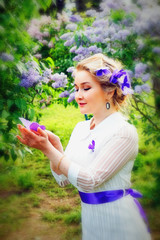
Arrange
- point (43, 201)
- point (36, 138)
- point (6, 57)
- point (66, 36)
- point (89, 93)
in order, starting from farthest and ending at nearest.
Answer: point (43, 201) < point (66, 36) < point (6, 57) < point (89, 93) < point (36, 138)

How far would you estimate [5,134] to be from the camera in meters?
1.88

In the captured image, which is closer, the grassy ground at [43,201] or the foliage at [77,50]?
the foliage at [77,50]

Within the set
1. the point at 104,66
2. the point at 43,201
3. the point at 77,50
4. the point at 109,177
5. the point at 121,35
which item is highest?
the point at 77,50

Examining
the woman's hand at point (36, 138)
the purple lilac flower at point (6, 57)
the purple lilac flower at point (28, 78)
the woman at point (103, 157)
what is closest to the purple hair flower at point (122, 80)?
the woman at point (103, 157)

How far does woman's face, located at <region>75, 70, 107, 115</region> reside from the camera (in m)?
1.13

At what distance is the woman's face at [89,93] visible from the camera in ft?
3.70

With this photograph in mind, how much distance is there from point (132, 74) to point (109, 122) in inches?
41.7

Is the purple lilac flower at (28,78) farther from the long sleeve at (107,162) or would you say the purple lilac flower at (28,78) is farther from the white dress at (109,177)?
the long sleeve at (107,162)

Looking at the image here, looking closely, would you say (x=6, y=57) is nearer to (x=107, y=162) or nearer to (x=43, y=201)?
(x=107, y=162)

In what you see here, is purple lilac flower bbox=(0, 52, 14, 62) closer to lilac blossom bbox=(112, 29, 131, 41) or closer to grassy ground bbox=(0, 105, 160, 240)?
lilac blossom bbox=(112, 29, 131, 41)

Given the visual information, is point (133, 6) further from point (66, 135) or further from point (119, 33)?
point (66, 135)

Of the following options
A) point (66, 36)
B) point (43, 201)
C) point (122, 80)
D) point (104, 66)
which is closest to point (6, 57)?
point (104, 66)

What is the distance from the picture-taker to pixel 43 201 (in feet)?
9.82

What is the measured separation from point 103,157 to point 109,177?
93 mm
